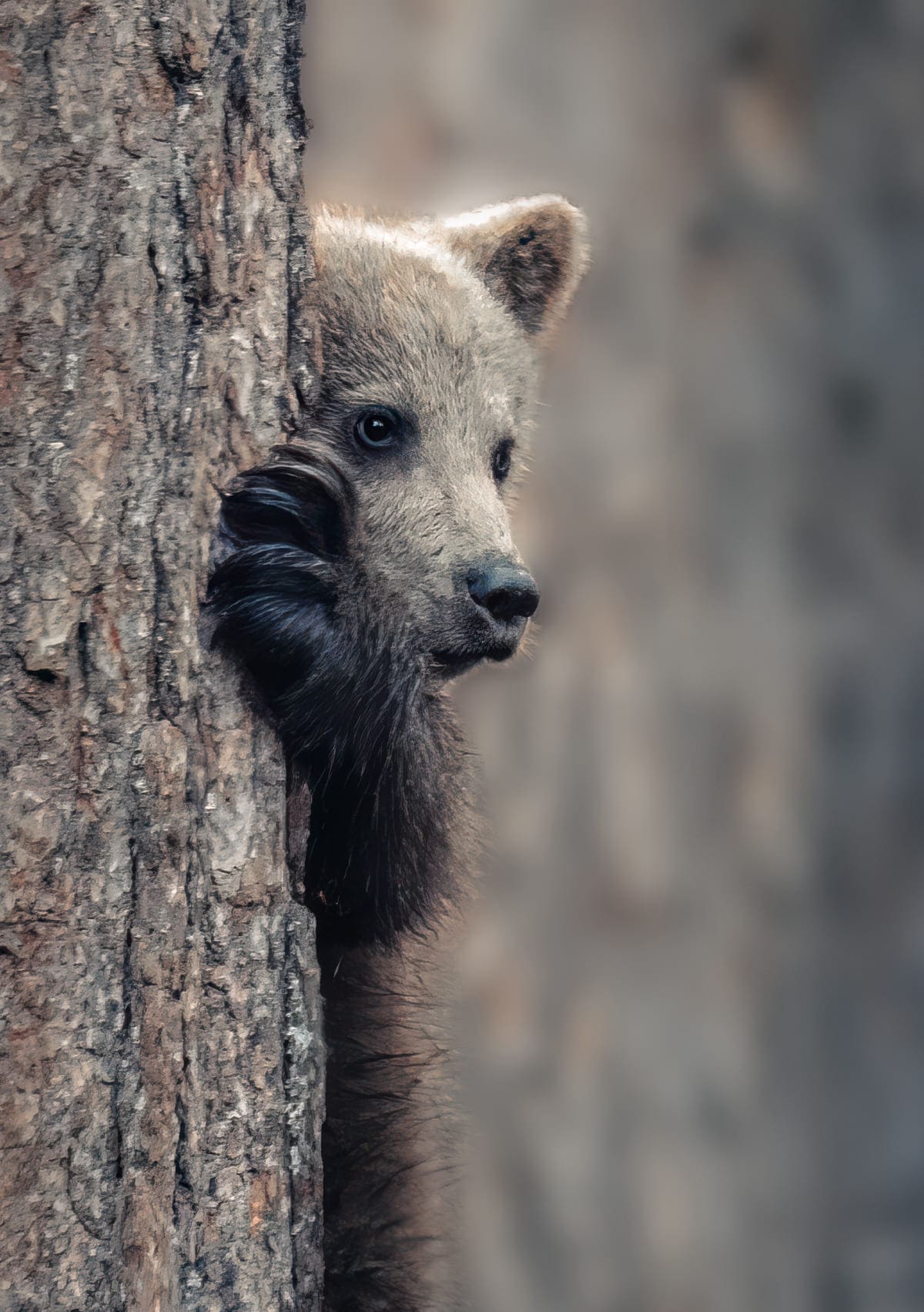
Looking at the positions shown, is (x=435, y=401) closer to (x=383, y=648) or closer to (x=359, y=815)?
(x=383, y=648)

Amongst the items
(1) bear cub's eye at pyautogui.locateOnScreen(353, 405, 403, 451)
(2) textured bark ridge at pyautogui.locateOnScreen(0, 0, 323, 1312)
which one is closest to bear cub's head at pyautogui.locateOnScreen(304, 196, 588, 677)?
(1) bear cub's eye at pyautogui.locateOnScreen(353, 405, 403, 451)

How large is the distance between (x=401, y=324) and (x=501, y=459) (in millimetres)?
227

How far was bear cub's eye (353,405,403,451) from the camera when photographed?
137cm

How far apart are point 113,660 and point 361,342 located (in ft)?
1.87

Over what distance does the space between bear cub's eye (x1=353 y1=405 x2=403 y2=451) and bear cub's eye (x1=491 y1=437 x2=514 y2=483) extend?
17 cm

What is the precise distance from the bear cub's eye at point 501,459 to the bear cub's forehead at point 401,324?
3 centimetres

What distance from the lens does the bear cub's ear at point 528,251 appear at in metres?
1.67

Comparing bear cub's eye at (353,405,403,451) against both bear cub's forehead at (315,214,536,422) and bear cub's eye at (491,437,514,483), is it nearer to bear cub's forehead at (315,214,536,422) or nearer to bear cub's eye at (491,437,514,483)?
bear cub's forehead at (315,214,536,422)

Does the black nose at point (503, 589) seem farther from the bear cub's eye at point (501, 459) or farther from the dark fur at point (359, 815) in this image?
the bear cub's eye at point (501, 459)

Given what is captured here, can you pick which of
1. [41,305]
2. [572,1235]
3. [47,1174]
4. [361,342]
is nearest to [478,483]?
[361,342]

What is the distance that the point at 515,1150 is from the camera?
7.33 ft

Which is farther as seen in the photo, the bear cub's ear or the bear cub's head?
the bear cub's ear

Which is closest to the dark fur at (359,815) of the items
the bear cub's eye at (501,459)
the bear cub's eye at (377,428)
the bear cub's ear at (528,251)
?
the bear cub's eye at (377,428)

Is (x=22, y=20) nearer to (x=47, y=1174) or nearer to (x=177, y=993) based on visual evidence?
(x=177, y=993)
